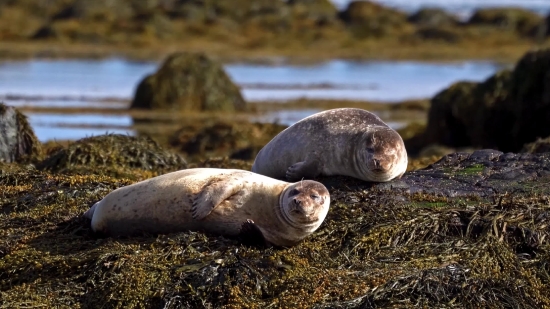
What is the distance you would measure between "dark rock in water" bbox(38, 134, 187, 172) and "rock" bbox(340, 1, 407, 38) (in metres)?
43.7

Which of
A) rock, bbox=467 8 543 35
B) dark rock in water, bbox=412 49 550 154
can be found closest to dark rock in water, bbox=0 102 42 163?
dark rock in water, bbox=412 49 550 154

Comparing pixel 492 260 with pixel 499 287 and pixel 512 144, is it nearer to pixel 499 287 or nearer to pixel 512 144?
pixel 499 287

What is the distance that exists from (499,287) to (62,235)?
2306 millimetres

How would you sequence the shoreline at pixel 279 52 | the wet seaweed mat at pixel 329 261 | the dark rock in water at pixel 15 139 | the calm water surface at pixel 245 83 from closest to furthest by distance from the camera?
the wet seaweed mat at pixel 329 261
the dark rock in water at pixel 15 139
the calm water surface at pixel 245 83
the shoreline at pixel 279 52

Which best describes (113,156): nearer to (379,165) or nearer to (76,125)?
(379,165)

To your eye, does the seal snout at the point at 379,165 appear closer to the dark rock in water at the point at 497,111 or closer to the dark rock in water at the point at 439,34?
the dark rock in water at the point at 497,111

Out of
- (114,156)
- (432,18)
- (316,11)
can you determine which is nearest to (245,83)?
(114,156)

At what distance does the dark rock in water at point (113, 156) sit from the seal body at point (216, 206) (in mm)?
2697

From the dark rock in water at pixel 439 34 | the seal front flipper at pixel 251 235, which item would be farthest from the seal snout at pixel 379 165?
the dark rock in water at pixel 439 34

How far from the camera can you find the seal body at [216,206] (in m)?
5.21

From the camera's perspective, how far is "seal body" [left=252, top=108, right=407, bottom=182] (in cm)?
610

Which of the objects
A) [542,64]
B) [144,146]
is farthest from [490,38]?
[144,146]

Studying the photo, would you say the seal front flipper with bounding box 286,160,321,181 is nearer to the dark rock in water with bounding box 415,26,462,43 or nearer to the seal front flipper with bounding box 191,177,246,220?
the seal front flipper with bounding box 191,177,246,220

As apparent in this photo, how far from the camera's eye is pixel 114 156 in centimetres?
857
